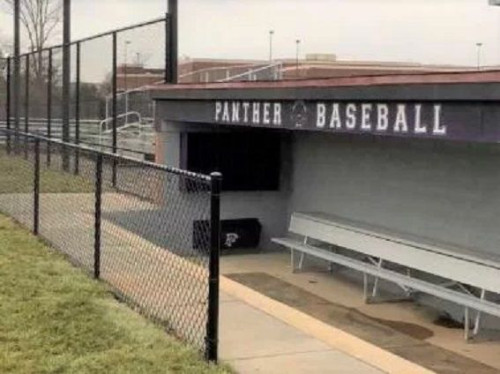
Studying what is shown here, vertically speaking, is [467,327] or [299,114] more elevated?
[299,114]

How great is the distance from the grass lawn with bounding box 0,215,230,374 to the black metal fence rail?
219 mm

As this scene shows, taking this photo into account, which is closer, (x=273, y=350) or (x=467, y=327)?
(x=273, y=350)

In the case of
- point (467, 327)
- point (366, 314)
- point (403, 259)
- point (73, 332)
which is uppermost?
point (73, 332)

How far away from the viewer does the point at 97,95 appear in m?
Answer: 19.7

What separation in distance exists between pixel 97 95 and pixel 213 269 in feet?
48.7

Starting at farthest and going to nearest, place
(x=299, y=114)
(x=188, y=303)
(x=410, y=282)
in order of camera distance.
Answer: (x=299, y=114), (x=410, y=282), (x=188, y=303)

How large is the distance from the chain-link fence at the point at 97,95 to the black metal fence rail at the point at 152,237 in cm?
478

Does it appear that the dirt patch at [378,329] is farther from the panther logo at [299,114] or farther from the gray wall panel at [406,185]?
the panther logo at [299,114]

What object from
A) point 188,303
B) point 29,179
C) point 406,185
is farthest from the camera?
point 29,179

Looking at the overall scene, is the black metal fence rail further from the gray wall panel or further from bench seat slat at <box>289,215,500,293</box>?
the gray wall panel

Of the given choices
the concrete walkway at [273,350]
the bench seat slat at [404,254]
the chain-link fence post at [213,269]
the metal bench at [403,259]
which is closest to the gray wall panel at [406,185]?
the metal bench at [403,259]

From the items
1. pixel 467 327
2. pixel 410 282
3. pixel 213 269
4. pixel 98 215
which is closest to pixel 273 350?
pixel 213 269

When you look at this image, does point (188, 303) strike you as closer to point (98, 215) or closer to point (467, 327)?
point (98, 215)

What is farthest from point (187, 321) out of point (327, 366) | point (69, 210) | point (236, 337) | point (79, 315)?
point (69, 210)
